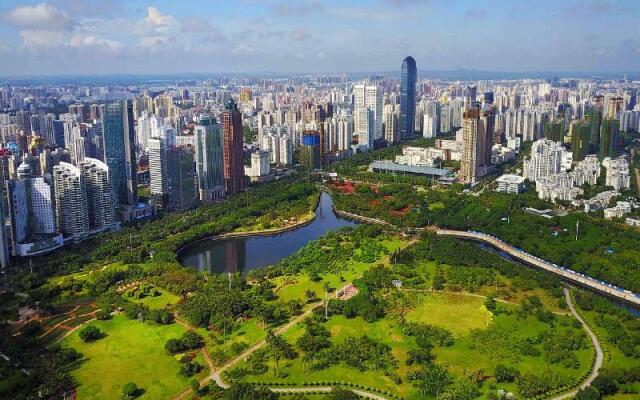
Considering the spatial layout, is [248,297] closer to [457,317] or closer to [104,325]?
[104,325]

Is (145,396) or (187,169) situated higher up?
(187,169)

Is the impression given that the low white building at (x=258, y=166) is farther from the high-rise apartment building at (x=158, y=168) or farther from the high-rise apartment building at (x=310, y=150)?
the high-rise apartment building at (x=158, y=168)

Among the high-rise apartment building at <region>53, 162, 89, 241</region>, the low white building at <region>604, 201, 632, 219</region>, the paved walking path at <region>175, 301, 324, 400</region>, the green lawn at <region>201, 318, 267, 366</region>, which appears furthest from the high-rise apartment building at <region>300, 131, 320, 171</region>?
the green lawn at <region>201, 318, 267, 366</region>

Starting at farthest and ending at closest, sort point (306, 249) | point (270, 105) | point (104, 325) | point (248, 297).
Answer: point (270, 105) → point (306, 249) → point (248, 297) → point (104, 325)

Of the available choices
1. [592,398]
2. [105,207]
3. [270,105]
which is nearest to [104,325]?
[105,207]

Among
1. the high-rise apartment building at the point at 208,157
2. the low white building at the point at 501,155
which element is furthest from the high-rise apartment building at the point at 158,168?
the low white building at the point at 501,155

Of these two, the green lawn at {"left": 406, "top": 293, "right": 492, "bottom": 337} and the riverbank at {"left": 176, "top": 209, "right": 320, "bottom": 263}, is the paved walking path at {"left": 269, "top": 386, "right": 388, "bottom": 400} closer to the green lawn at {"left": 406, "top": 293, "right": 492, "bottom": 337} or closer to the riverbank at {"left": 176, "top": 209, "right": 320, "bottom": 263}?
the green lawn at {"left": 406, "top": 293, "right": 492, "bottom": 337}

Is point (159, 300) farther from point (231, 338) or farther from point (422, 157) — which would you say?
point (422, 157)
